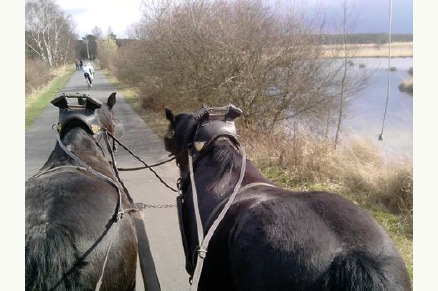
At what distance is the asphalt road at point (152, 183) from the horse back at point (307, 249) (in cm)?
235

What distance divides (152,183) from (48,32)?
186ft

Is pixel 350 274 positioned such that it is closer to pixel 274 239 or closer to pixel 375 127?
pixel 274 239

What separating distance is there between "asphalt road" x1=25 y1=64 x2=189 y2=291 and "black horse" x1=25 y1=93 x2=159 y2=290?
56.7 inches

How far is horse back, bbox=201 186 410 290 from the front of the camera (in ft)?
5.63

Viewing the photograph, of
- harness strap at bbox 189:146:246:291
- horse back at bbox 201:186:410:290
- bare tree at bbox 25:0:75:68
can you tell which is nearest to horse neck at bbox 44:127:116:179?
harness strap at bbox 189:146:246:291

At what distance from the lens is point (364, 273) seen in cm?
168

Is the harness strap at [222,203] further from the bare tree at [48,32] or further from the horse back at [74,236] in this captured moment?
the bare tree at [48,32]

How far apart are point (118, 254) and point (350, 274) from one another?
1.66 metres

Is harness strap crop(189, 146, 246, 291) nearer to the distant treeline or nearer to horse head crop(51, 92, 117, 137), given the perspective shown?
horse head crop(51, 92, 117, 137)

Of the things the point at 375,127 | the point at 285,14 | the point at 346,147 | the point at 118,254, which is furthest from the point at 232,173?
the point at 375,127

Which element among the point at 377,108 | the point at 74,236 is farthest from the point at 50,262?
the point at 377,108

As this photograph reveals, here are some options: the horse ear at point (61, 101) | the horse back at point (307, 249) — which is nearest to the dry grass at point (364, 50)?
the horse ear at point (61, 101)

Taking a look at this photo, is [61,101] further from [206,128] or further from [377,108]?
[377,108]

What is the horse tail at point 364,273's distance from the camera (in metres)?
1.67
